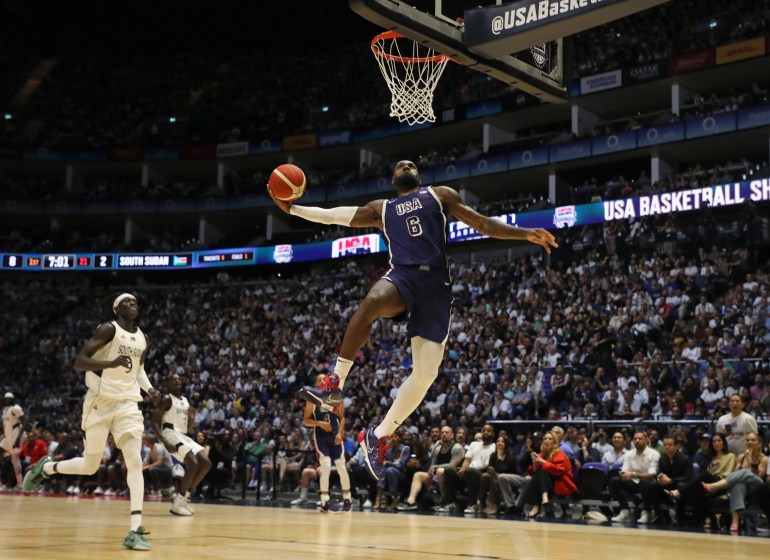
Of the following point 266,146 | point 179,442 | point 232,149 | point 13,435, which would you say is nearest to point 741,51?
point 266,146

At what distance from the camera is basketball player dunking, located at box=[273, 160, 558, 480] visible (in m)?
6.32

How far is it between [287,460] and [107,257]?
24250 millimetres

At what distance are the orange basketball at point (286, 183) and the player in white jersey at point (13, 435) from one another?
1378 cm

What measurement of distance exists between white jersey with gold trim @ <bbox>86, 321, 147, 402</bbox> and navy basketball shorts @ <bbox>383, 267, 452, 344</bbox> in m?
3.23

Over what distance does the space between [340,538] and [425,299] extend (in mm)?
3519

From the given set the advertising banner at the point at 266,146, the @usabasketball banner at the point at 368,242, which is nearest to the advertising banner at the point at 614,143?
the @usabasketball banner at the point at 368,242

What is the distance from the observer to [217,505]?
15750 mm

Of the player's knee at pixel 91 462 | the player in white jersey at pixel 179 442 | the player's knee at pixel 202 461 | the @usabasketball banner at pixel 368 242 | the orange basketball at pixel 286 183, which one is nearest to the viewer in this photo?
the orange basketball at pixel 286 183

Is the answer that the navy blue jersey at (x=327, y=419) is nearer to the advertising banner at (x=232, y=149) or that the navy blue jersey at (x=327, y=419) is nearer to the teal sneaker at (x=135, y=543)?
the teal sneaker at (x=135, y=543)

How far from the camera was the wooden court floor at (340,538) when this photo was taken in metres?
7.15

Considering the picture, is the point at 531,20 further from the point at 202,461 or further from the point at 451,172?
the point at 451,172

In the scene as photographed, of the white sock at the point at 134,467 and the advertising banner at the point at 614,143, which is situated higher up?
the advertising banner at the point at 614,143

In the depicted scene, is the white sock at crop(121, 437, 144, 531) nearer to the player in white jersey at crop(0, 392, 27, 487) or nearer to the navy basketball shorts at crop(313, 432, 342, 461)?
the navy basketball shorts at crop(313, 432, 342, 461)

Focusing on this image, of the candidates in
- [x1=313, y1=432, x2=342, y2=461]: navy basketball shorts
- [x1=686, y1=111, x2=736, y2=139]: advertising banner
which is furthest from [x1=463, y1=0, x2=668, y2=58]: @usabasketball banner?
[x1=686, y1=111, x2=736, y2=139]: advertising banner
